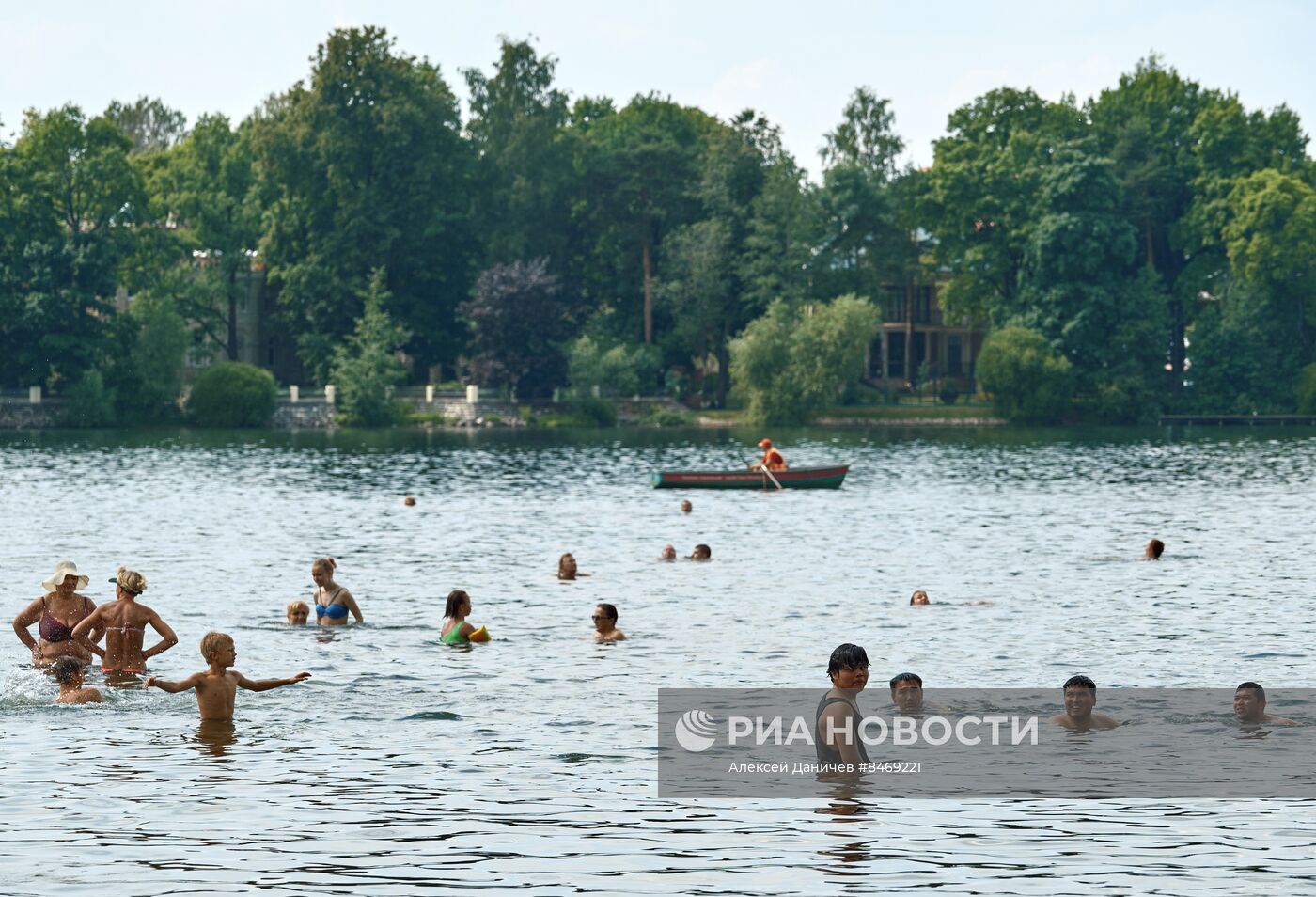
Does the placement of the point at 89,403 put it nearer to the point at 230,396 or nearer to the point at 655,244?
the point at 230,396

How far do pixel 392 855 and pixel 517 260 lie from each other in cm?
11079

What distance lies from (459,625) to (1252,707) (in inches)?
520

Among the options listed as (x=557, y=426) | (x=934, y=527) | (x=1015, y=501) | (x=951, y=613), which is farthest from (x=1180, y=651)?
(x=557, y=426)

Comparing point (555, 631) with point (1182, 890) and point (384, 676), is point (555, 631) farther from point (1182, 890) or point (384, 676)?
point (1182, 890)

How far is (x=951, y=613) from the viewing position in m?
34.0

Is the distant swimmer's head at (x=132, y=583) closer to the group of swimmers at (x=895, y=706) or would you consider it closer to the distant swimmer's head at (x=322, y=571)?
the distant swimmer's head at (x=322, y=571)

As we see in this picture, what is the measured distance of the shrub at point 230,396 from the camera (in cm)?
11988

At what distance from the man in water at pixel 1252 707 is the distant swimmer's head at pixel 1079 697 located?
1.78m

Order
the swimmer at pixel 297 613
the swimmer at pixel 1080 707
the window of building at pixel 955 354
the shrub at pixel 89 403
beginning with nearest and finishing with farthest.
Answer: the swimmer at pixel 1080 707 → the swimmer at pixel 297 613 → the shrub at pixel 89 403 → the window of building at pixel 955 354

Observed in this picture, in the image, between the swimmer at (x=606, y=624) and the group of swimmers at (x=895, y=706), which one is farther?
the swimmer at (x=606, y=624)

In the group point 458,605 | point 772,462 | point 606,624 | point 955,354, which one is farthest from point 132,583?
point 955,354

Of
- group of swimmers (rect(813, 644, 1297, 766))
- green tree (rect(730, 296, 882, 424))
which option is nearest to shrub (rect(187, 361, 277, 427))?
green tree (rect(730, 296, 882, 424))

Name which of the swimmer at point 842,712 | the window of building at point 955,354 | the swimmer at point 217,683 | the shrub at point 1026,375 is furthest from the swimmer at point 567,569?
the window of building at point 955,354

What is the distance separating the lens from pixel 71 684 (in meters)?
23.8
